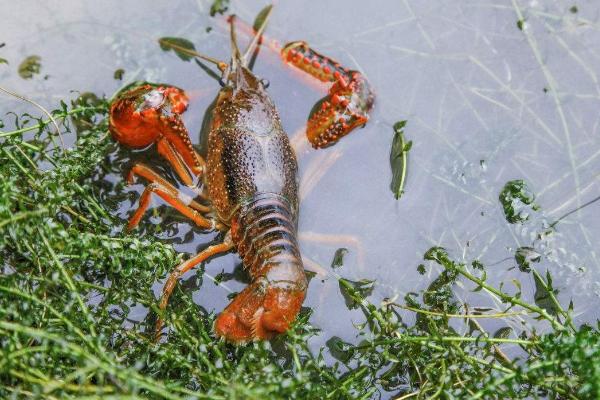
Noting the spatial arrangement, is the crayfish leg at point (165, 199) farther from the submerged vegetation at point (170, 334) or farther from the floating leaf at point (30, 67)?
the floating leaf at point (30, 67)

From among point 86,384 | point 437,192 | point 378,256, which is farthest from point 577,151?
point 86,384

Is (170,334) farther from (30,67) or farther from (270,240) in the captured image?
(30,67)

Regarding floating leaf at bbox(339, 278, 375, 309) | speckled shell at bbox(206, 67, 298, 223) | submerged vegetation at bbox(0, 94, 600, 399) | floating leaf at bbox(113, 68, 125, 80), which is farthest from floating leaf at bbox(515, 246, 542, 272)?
floating leaf at bbox(113, 68, 125, 80)

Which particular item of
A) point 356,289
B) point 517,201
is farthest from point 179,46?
point 517,201

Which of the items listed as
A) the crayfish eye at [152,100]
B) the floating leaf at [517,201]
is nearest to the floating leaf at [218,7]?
the crayfish eye at [152,100]

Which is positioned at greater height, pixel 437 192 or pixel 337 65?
pixel 337 65

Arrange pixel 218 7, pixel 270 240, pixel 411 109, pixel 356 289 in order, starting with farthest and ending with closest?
1. pixel 218 7
2. pixel 411 109
3. pixel 356 289
4. pixel 270 240

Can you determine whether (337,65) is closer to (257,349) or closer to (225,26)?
(225,26)
